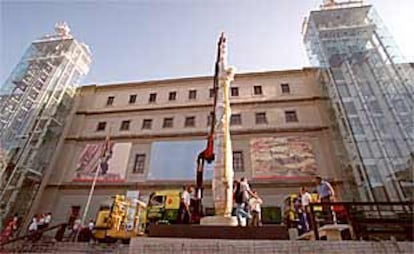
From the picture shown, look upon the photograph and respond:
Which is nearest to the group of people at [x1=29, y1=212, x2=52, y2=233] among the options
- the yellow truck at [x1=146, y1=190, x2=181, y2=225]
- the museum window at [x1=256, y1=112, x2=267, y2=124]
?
the yellow truck at [x1=146, y1=190, x2=181, y2=225]

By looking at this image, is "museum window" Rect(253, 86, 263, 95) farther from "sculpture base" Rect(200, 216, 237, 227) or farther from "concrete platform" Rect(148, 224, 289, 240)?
"concrete platform" Rect(148, 224, 289, 240)

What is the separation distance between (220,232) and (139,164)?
15.6m

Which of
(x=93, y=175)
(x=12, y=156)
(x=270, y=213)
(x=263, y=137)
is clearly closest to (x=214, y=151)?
(x=270, y=213)

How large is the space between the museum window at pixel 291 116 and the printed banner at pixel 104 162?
10.4 metres

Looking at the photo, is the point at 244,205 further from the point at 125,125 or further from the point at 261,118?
the point at 125,125

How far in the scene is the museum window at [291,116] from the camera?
20.5 meters

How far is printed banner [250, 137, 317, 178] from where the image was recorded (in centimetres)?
1795

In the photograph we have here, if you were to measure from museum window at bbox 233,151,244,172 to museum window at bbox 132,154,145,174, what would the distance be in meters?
5.67

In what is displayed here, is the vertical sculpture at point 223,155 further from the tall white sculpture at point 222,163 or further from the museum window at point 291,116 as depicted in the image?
the museum window at point 291,116

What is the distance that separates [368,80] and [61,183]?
20.4m

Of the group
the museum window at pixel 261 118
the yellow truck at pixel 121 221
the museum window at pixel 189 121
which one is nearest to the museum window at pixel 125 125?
the museum window at pixel 189 121

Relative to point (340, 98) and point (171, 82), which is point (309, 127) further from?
point (171, 82)

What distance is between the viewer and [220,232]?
5242 mm

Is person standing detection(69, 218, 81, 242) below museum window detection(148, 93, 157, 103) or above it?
below
